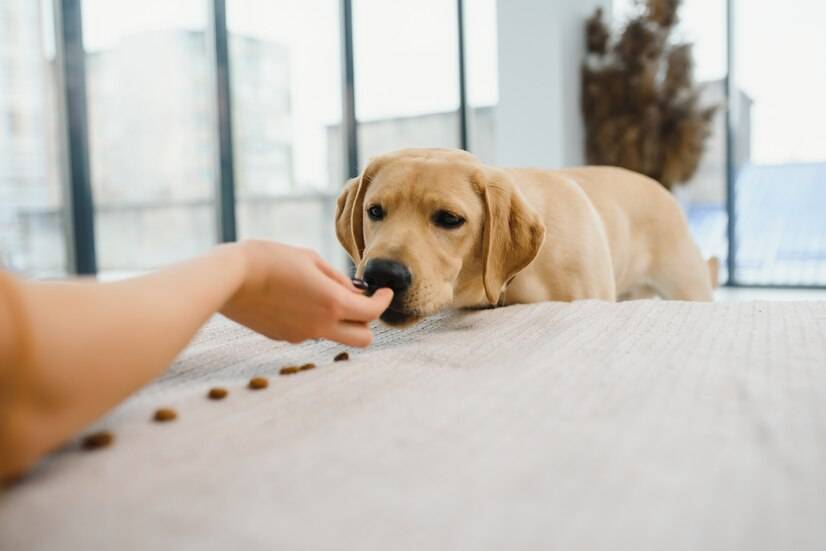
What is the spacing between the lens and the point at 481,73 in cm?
552

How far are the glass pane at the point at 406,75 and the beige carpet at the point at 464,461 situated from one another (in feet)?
14.1

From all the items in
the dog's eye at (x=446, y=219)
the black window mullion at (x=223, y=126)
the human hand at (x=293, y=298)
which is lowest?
the human hand at (x=293, y=298)

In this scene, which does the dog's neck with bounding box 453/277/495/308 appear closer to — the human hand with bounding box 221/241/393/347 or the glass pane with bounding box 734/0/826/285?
the human hand with bounding box 221/241/393/347

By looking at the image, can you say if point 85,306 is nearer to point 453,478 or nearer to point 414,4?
point 453,478

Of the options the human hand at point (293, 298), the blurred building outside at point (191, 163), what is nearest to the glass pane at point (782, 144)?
the blurred building outside at point (191, 163)

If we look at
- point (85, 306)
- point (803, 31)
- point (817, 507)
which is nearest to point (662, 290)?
point (817, 507)

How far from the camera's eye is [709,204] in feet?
17.7

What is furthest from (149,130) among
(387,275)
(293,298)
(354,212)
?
(293,298)

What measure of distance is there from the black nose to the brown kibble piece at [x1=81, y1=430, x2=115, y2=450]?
0.71 meters

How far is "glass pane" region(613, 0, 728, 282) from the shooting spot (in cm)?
503

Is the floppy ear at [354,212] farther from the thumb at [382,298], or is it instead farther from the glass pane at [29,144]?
the glass pane at [29,144]

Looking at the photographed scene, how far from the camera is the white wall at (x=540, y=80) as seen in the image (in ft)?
15.8

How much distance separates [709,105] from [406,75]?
7.28 feet

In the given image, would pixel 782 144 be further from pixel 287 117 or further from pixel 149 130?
pixel 149 130
